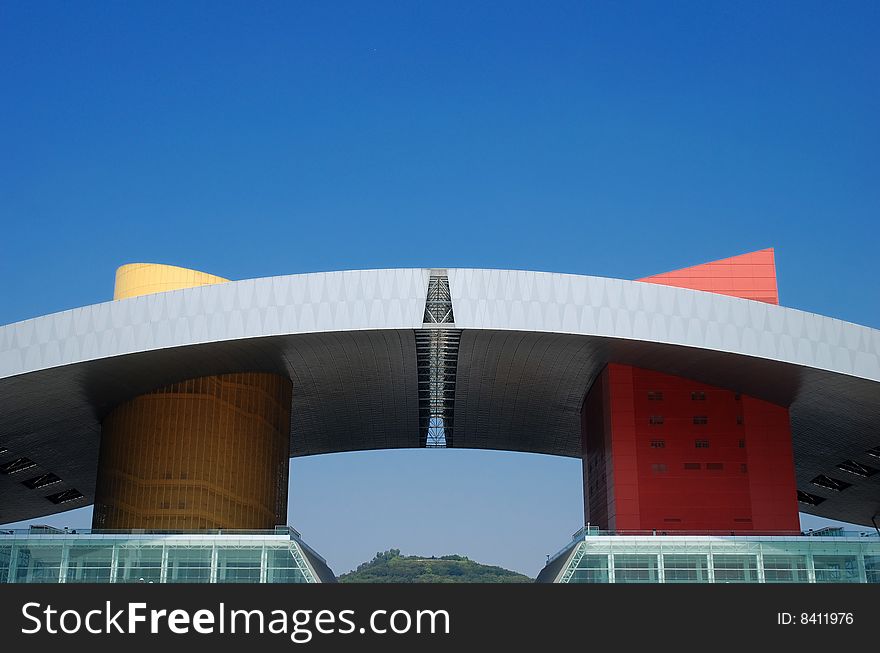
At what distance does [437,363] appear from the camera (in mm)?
40438

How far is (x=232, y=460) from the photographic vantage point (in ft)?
124

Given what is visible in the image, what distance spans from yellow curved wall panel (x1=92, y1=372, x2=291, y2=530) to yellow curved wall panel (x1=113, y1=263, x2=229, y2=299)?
18.1ft

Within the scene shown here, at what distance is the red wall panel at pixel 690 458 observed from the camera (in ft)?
117

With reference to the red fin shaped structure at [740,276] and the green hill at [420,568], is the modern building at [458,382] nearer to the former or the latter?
the red fin shaped structure at [740,276]

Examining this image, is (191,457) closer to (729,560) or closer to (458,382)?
(458,382)

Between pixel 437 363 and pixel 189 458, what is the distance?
10.3 metres

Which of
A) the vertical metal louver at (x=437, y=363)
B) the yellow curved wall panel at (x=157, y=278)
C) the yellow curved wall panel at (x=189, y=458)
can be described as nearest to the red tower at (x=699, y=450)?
the vertical metal louver at (x=437, y=363)

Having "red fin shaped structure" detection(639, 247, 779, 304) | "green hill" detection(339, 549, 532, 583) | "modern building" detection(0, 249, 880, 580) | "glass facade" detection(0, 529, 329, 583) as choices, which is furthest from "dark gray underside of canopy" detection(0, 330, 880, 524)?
"green hill" detection(339, 549, 532, 583)

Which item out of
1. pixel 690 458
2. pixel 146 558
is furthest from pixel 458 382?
pixel 146 558

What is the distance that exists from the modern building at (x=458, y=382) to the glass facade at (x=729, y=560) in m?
0.21

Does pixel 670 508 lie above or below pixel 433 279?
below
